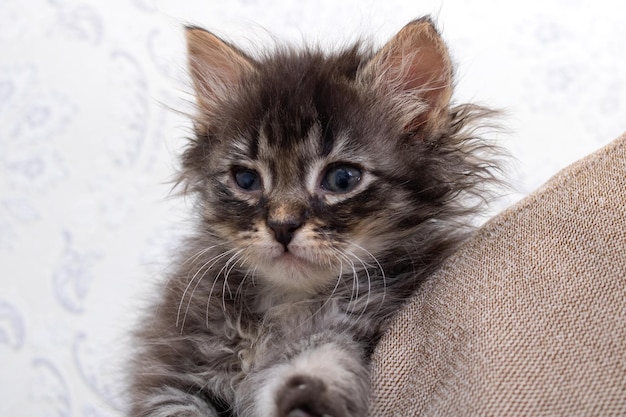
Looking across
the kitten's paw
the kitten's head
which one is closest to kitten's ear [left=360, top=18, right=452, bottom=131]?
the kitten's head

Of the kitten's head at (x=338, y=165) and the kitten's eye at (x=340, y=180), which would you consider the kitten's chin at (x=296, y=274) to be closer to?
the kitten's head at (x=338, y=165)

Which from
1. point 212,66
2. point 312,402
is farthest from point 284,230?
point 212,66

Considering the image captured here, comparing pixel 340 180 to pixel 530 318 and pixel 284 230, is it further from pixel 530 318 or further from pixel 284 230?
pixel 530 318

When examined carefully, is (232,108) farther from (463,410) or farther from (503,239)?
(463,410)

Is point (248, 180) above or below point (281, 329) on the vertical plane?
above

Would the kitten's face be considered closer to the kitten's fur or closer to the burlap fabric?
the kitten's fur

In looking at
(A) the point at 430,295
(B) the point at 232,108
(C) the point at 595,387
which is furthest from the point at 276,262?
(C) the point at 595,387

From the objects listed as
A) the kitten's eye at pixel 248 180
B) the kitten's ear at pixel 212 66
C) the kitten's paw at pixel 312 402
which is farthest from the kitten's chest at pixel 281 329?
the kitten's ear at pixel 212 66
